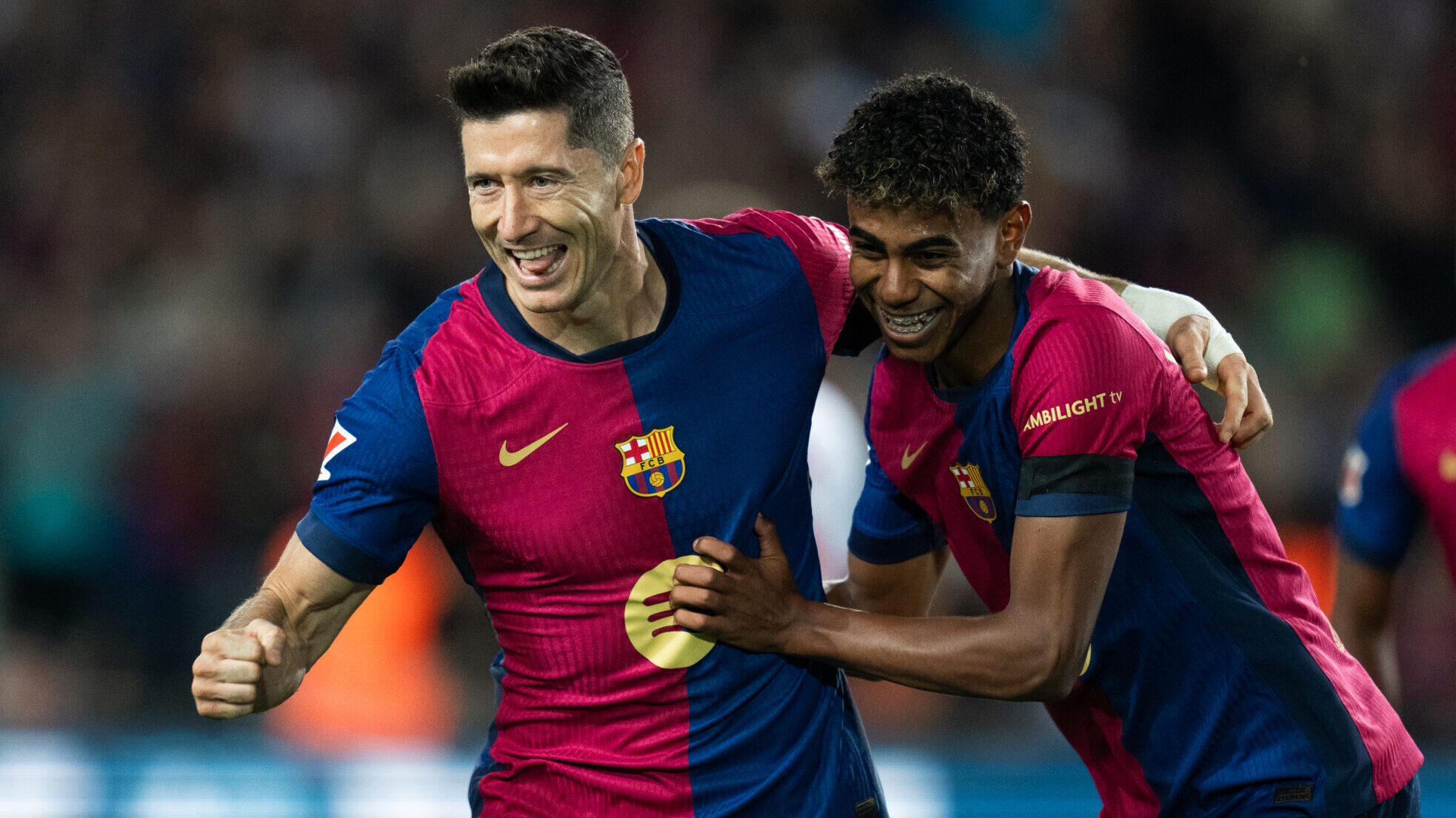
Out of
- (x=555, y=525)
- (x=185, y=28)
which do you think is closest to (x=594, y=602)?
(x=555, y=525)

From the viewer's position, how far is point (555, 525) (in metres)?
3.09

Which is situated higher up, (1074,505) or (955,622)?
(1074,505)

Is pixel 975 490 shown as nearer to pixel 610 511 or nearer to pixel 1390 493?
pixel 610 511

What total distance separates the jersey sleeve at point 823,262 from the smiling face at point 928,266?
0.25 metres

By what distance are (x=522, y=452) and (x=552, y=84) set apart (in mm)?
726

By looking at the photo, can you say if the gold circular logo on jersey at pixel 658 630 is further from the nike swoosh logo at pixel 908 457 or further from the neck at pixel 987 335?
the neck at pixel 987 335

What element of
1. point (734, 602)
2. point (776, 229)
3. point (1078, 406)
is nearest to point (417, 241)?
point (776, 229)

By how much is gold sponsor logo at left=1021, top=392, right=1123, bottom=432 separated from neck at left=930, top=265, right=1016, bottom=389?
0.72ft

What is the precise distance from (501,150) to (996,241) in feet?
3.30

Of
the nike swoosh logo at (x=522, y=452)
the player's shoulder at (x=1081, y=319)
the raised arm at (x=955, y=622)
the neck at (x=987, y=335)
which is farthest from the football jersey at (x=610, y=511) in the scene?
the player's shoulder at (x=1081, y=319)

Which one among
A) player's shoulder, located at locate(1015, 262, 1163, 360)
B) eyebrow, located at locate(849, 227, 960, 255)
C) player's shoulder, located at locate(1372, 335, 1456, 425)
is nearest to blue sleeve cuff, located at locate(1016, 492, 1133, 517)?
player's shoulder, located at locate(1015, 262, 1163, 360)

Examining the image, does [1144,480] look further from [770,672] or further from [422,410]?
[422,410]

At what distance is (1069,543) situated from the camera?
9.67 feet

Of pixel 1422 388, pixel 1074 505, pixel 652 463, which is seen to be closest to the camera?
pixel 1074 505
